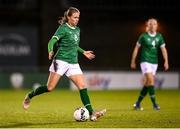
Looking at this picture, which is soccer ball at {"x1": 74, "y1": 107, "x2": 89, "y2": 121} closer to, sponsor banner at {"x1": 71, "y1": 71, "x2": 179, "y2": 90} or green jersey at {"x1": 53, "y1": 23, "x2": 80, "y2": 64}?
green jersey at {"x1": 53, "y1": 23, "x2": 80, "y2": 64}

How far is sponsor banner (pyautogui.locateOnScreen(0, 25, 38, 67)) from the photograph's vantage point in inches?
1377

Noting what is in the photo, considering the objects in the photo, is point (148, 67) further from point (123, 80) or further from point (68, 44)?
point (123, 80)

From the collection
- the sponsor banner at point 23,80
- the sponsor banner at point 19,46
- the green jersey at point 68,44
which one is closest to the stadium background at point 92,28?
the sponsor banner at point 19,46

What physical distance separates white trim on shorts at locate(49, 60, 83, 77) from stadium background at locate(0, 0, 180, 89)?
21725 mm

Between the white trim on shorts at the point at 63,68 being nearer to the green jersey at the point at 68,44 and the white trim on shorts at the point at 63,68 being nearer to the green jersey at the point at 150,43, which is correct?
A: the green jersey at the point at 68,44

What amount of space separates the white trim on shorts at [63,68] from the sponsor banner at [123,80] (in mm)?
16501

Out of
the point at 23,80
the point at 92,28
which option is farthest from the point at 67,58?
the point at 92,28

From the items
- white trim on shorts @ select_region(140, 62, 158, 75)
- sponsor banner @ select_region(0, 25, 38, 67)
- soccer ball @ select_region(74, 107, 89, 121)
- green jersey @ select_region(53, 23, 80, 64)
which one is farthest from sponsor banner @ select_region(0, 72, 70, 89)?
soccer ball @ select_region(74, 107, 89, 121)

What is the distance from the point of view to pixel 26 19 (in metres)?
35.9

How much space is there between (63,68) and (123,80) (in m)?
17.5

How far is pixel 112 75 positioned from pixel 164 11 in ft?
28.1

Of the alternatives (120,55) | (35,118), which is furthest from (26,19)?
(35,118)

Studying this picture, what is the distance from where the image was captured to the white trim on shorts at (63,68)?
12.5 meters

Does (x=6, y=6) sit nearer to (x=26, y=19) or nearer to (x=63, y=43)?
(x=26, y=19)
